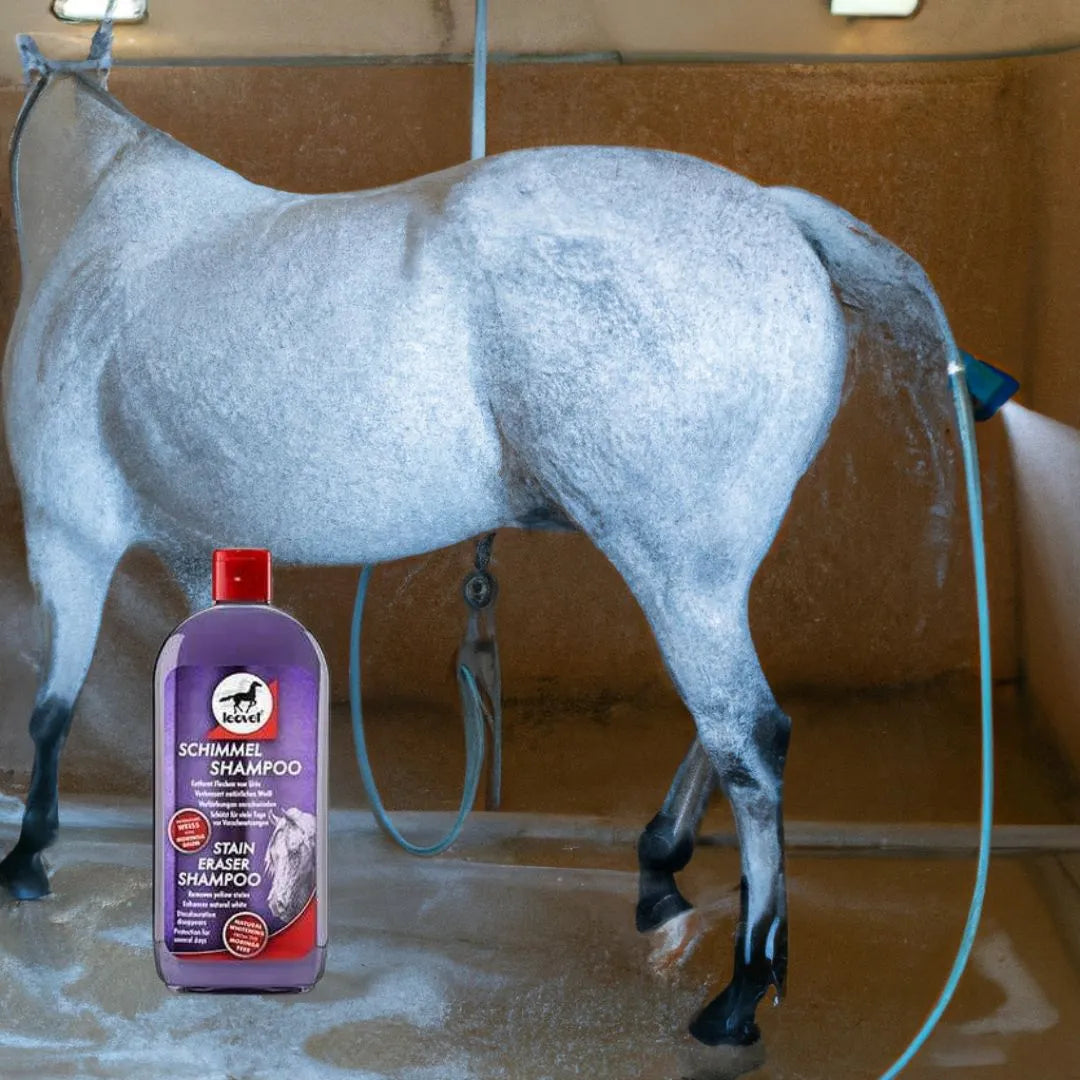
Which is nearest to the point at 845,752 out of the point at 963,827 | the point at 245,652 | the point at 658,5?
the point at 963,827

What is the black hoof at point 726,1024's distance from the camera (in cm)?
87


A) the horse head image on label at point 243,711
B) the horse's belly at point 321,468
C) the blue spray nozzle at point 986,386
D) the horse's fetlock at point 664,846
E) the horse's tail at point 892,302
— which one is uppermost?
the horse's tail at point 892,302

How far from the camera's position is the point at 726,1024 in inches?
→ 34.6

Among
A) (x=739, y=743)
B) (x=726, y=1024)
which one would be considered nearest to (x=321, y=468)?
(x=739, y=743)

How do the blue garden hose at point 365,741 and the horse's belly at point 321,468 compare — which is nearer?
the horse's belly at point 321,468

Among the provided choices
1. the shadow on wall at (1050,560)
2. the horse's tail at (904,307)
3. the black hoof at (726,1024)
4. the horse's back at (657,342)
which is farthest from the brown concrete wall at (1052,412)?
the black hoof at (726,1024)

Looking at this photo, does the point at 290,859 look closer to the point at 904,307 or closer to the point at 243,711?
the point at 243,711

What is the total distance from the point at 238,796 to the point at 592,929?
292 millimetres

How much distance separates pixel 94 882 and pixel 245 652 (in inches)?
10.9

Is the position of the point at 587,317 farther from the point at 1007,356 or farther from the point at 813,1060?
the point at 813,1060

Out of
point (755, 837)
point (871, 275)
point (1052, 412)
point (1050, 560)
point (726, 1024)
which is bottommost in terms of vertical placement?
point (726, 1024)

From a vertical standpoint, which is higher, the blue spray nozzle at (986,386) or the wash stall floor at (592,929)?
the blue spray nozzle at (986,386)

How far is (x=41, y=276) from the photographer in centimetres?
98

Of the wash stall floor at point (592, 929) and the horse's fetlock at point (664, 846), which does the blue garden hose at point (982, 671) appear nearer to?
the wash stall floor at point (592, 929)
